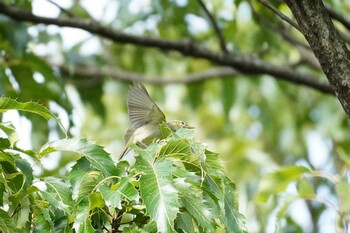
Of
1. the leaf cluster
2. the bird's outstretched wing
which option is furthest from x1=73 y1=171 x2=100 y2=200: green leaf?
the bird's outstretched wing

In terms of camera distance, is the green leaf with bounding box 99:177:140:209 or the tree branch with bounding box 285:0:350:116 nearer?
the green leaf with bounding box 99:177:140:209

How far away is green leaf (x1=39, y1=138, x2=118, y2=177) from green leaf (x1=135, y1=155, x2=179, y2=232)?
0.42 ft

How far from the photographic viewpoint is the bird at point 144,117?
4.16m

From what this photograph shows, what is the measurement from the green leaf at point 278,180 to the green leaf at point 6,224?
2.36 metres

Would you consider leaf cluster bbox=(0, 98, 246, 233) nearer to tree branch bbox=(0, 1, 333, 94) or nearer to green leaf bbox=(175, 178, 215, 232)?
green leaf bbox=(175, 178, 215, 232)

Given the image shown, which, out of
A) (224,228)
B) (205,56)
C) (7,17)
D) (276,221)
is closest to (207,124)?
(205,56)

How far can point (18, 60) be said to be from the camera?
19.7 feet

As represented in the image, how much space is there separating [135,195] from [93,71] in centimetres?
575

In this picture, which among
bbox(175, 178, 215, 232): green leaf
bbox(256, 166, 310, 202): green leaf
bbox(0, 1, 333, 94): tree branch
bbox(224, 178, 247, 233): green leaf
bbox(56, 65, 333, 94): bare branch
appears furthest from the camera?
bbox(56, 65, 333, 94): bare branch

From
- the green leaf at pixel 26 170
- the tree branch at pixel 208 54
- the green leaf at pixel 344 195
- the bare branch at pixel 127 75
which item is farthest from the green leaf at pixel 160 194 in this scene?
the bare branch at pixel 127 75

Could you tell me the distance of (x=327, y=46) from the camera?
10.5ft

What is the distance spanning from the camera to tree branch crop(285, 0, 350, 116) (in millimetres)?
3191

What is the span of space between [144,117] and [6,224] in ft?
4.81

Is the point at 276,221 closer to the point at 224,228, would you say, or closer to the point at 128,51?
the point at 224,228
